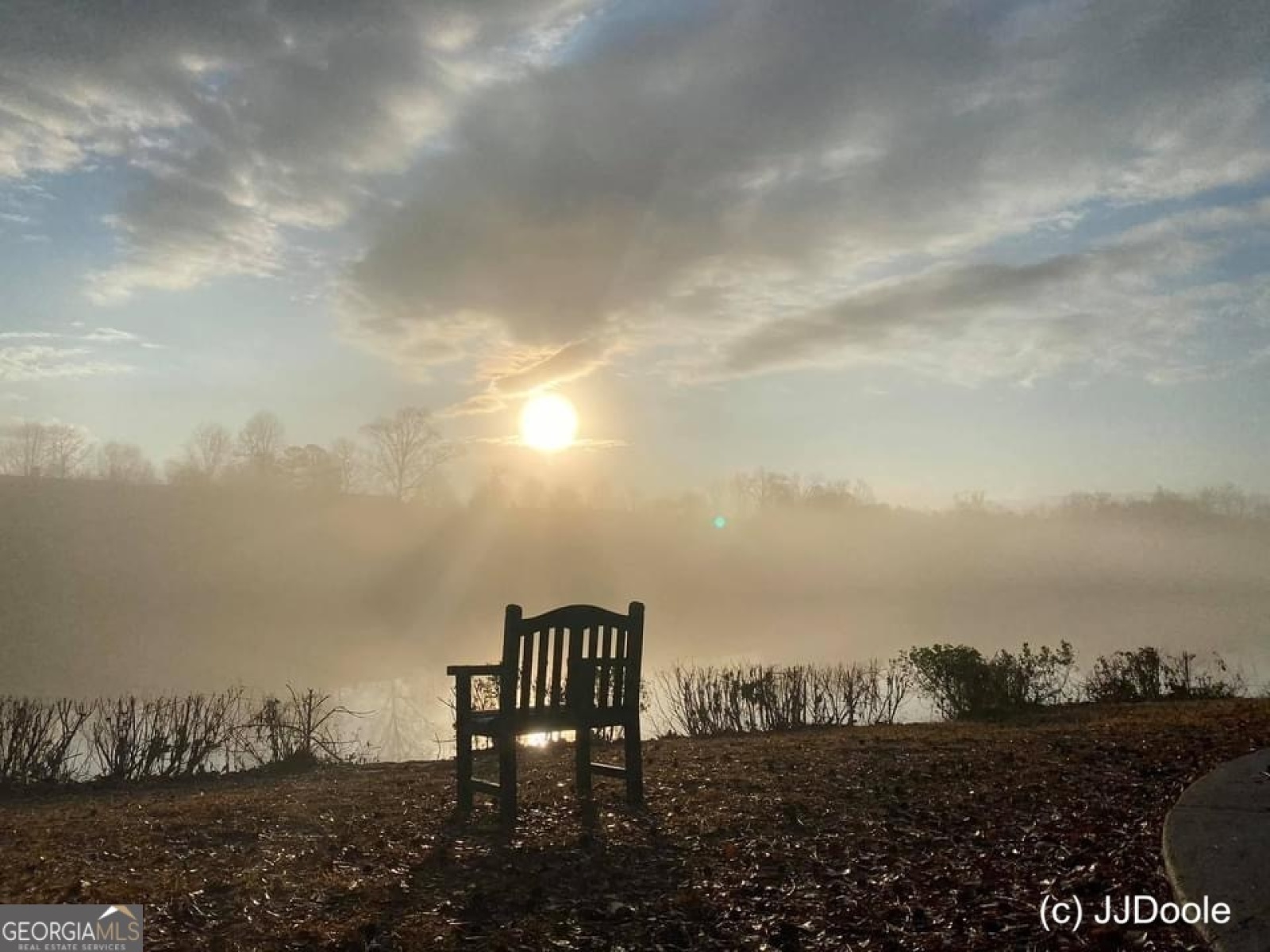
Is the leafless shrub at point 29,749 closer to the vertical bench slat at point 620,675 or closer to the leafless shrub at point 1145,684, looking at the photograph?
the vertical bench slat at point 620,675

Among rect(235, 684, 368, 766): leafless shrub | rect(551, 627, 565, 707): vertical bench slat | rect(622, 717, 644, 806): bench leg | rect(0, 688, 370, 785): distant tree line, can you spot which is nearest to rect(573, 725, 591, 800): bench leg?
rect(622, 717, 644, 806): bench leg

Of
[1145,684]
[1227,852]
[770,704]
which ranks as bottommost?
[1227,852]

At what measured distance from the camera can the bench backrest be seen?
6.16m

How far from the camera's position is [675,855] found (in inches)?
202

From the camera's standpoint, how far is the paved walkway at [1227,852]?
3266 mm

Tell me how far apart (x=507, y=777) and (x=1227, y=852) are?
402 cm

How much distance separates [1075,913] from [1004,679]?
10.6 m

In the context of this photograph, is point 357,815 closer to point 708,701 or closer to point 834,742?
point 834,742

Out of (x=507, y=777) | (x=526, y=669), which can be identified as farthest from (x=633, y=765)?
(x=526, y=669)

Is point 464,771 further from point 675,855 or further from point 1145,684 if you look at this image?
point 1145,684

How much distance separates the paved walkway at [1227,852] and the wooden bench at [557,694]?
3377 mm

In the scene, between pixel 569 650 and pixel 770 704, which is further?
pixel 770 704

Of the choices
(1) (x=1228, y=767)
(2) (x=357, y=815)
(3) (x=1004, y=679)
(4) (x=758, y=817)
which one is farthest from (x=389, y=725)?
(1) (x=1228, y=767)

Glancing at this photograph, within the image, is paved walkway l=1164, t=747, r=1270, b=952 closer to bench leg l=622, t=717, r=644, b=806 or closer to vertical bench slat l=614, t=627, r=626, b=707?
bench leg l=622, t=717, r=644, b=806
